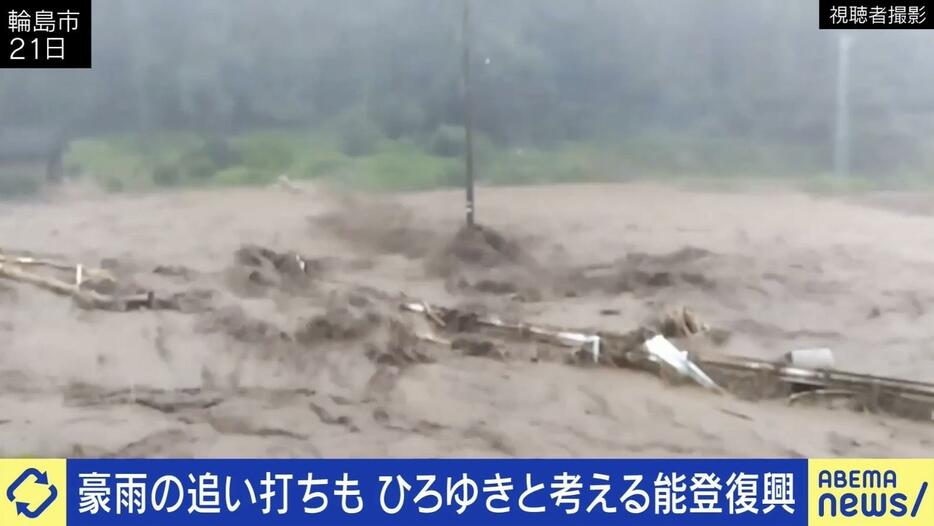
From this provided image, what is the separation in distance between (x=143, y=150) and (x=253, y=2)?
0.37 meters

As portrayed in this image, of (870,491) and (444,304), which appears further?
(444,304)

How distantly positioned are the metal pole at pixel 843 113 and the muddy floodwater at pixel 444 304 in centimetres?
8

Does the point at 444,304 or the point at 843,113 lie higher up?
the point at 843,113

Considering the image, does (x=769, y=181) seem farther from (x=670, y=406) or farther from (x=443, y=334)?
(x=443, y=334)

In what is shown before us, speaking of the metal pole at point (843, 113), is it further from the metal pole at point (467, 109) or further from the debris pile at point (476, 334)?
the metal pole at point (467, 109)

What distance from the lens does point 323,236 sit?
1834 millimetres

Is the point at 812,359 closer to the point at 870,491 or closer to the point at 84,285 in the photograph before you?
the point at 870,491

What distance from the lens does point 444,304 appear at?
177cm

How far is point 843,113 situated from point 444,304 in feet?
2.88

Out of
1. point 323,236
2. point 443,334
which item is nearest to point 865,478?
point 443,334

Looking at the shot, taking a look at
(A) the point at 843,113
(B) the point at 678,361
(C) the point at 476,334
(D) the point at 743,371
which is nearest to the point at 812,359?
(D) the point at 743,371

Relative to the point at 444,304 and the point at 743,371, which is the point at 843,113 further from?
the point at 444,304
